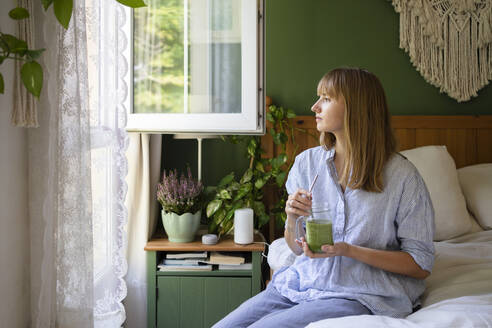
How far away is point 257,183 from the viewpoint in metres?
2.61

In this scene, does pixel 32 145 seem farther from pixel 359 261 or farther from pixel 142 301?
pixel 142 301

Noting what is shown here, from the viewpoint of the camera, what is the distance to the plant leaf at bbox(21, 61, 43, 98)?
98 centimetres

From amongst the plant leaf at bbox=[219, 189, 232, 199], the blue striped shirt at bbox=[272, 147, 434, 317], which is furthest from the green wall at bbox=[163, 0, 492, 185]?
the blue striped shirt at bbox=[272, 147, 434, 317]

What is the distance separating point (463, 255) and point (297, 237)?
0.83m

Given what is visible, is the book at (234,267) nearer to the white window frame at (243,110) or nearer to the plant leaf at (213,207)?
the plant leaf at (213,207)

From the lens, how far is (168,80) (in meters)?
2.45

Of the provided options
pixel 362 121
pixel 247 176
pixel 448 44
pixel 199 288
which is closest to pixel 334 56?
pixel 448 44

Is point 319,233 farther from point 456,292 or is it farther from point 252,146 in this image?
point 252,146

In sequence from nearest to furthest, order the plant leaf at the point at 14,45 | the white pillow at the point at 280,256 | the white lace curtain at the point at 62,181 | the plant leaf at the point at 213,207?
1. the plant leaf at the point at 14,45
2. the white lace curtain at the point at 62,181
3. the white pillow at the point at 280,256
4. the plant leaf at the point at 213,207

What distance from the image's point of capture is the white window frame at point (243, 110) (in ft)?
7.61

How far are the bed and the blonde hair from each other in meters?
0.44

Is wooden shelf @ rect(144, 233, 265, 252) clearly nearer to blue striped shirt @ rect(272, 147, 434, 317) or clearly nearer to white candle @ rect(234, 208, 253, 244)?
white candle @ rect(234, 208, 253, 244)

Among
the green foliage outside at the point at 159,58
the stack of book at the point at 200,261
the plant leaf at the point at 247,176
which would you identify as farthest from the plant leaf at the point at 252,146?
the stack of book at the point at 200,261

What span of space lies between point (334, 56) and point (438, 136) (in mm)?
761
